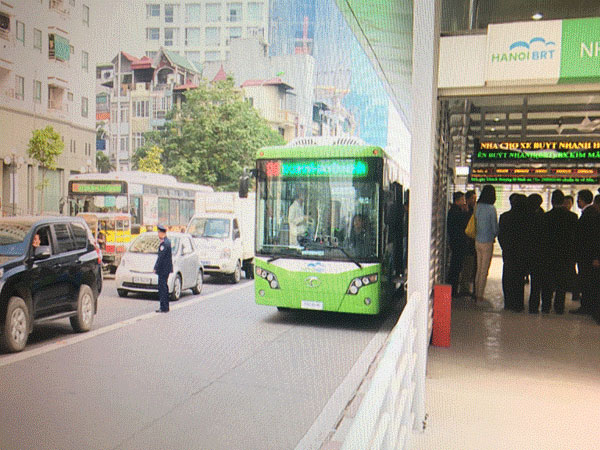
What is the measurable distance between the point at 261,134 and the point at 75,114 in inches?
195

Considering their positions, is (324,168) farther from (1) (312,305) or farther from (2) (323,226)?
(1) (312,305)

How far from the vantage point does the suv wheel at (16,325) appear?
438 cm

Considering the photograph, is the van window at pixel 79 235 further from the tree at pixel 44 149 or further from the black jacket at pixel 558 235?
the black jacket at pixel 558 235

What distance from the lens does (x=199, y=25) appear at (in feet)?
11.1

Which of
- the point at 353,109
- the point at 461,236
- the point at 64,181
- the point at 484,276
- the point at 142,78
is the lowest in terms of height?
the point at 484,276

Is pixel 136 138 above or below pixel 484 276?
above

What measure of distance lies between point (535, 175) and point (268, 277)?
20.4 ft

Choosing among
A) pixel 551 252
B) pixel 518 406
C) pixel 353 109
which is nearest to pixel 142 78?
pixel 518 406

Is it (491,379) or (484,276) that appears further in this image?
(484,276)

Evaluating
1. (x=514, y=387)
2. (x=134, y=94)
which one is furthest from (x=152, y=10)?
(x=514, y=387)

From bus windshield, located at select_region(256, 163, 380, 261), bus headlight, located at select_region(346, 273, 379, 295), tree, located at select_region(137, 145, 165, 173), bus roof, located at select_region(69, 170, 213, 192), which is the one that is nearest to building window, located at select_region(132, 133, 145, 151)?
tree, located at select_region(137, 145, 165, 173)

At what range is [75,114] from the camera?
2420mm

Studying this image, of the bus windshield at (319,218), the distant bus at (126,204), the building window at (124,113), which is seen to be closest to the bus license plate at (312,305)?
the bus windshield at (319,218)

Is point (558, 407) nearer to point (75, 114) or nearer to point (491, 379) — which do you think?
point (491, 379)
